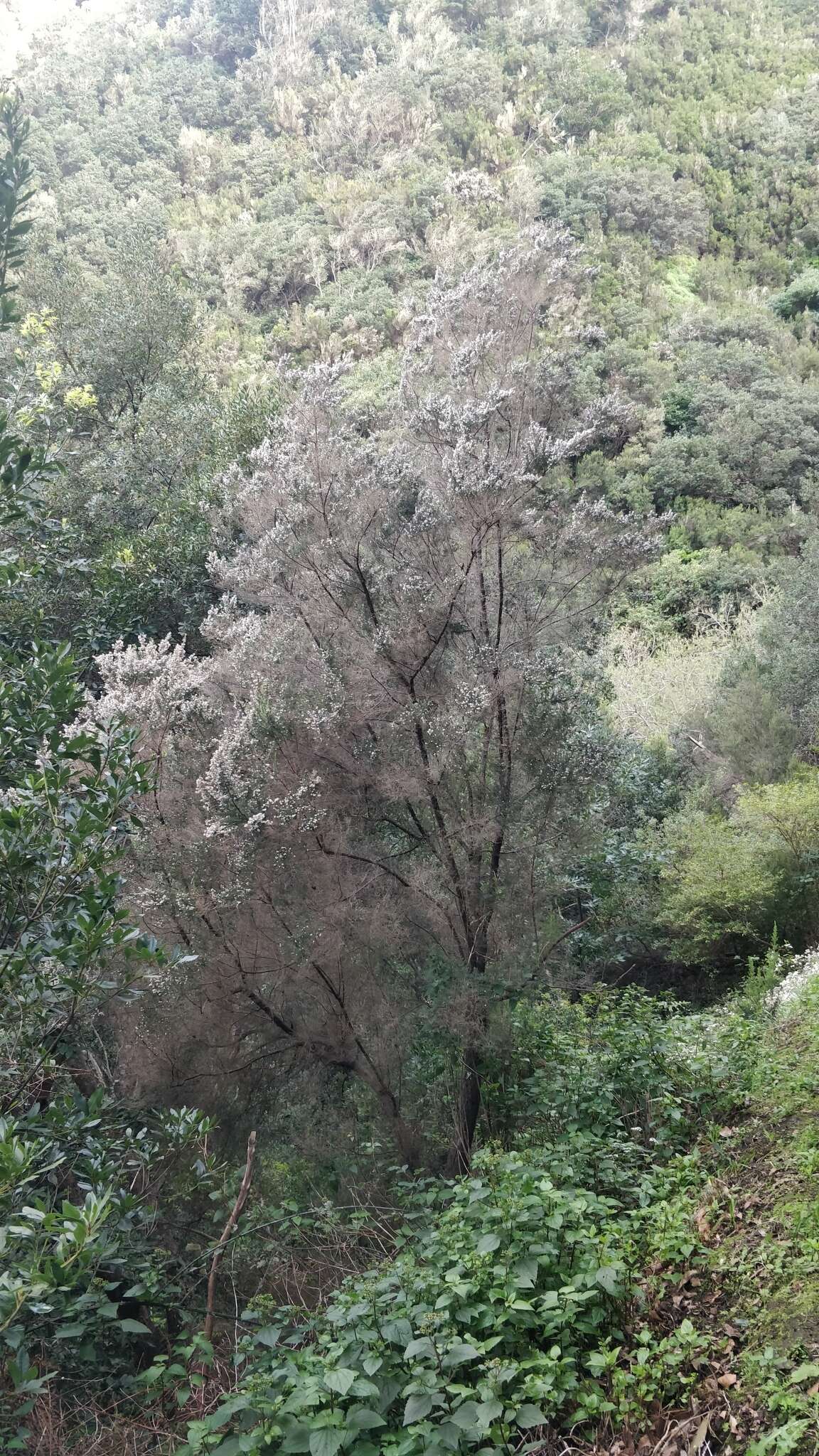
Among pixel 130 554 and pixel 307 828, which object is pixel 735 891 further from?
pixel 130 554

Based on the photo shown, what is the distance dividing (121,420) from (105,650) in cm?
441

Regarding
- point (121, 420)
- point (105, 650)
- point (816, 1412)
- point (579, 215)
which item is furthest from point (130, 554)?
point (579, 215)

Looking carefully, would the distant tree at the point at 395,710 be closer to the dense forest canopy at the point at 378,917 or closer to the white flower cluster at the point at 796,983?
the dense forest canopy at the point at 378,917

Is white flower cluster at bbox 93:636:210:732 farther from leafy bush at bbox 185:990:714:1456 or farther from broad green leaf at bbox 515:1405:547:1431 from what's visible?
broad green leaf at bbox 515:1405:547:1431

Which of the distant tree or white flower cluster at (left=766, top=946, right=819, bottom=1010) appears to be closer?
the distant tree

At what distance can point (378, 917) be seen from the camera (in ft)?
18.7

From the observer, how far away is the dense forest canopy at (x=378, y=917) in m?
2.92

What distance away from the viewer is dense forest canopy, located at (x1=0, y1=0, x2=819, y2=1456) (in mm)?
2916

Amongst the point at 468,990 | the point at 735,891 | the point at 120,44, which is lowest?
the point at 735,891

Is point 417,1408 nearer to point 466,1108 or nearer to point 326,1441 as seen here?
point 326,1441

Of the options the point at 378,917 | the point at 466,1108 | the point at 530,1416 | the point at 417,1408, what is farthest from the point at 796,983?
the point at 417,1408

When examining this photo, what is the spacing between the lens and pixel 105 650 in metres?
8.84

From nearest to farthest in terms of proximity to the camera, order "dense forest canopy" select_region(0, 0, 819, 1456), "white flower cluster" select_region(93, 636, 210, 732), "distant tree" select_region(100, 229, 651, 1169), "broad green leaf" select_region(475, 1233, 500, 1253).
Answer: "dense forest canopy" select_region(0, 0, 819, 1456) → "broad green leaf" select_region(475, 1233, 500, 1253) → "distant tree" select_region(100, 229, 651, 1169) → "white flower cluster" select_region(93, 636, 210, 732)

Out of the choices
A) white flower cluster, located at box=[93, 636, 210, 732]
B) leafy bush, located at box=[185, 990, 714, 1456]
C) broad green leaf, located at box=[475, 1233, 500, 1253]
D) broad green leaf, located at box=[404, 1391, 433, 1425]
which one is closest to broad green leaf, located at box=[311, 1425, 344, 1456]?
leafy bush, located at box=[185, 990, 714, 1456]
